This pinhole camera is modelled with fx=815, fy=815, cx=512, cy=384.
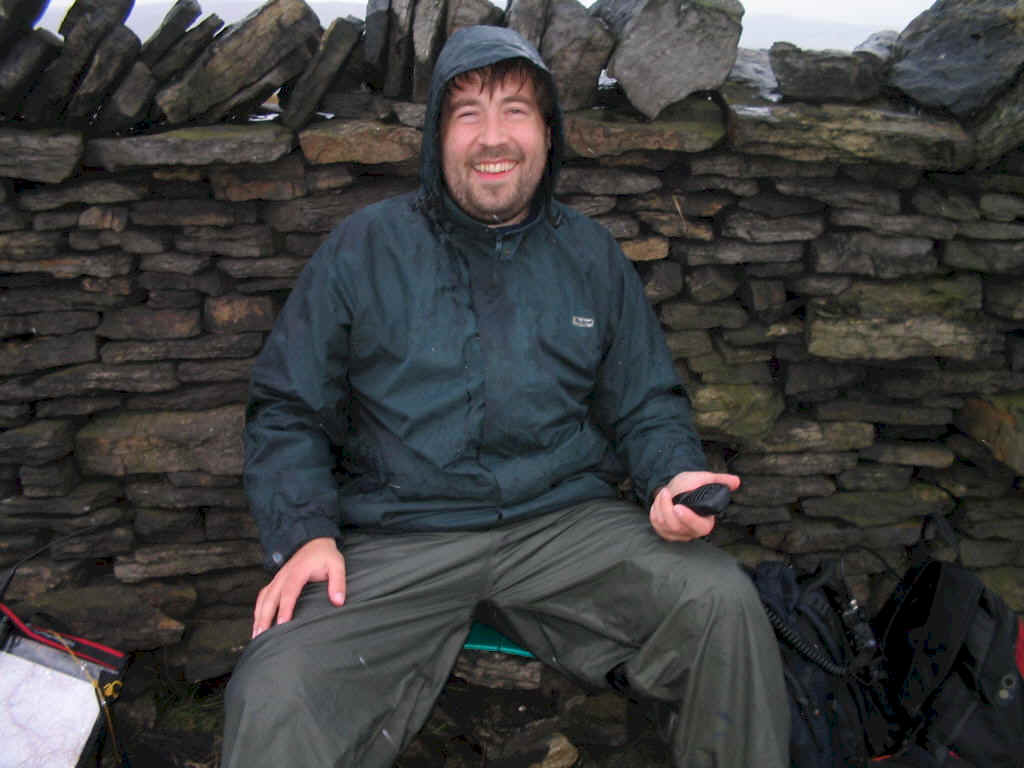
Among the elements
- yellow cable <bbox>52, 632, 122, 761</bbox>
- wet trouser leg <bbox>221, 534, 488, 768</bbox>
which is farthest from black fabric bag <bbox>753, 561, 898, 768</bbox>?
yellow cable <bbox>52, 632, 122, 761</bbox>

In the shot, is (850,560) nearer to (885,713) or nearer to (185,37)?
(885,713)

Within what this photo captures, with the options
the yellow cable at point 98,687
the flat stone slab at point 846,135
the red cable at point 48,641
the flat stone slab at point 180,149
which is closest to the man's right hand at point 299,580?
the yellow cable at point 98,687

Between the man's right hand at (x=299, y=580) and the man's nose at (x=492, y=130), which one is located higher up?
the man's nose at (x=492, y=130)

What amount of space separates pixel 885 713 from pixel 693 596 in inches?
46.1

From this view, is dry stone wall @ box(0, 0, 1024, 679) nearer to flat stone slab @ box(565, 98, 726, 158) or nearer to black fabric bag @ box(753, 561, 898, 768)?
flat stone slab @ box(565, 98, 726, 158)

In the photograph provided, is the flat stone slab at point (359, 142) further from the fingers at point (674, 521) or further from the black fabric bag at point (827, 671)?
the black fabric bag at point (827, 671)

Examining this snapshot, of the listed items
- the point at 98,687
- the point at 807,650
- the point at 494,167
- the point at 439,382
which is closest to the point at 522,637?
the point at 439,382

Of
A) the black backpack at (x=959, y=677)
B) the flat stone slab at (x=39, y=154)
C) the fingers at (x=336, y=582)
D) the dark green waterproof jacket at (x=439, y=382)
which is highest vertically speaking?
the flat stone slab at (x=39, y=154)

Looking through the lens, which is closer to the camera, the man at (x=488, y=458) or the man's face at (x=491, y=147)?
the man at (x=488, y=458)

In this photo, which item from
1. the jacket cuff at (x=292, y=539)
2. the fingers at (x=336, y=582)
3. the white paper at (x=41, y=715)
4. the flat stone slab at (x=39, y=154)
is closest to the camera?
the fingers at (x=336, y=582)

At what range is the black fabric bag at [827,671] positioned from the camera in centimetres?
277

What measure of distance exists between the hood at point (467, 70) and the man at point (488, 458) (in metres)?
0.01

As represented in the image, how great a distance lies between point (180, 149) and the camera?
311cm

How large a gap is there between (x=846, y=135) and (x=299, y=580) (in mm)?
2741
